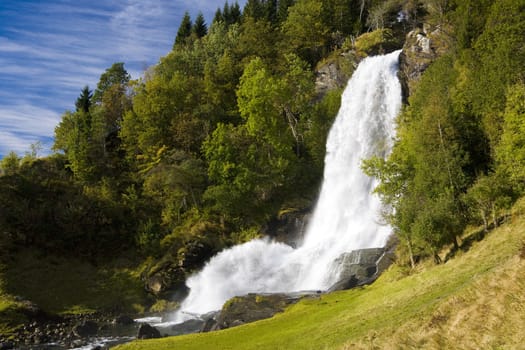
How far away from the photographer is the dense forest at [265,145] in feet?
129

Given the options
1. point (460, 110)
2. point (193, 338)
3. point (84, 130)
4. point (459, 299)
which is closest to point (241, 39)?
point (84, 130)

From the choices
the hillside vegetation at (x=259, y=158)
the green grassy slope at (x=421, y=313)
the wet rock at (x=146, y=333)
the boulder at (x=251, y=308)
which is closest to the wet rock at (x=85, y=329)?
the hillside vegetation at (x=259, y=158)

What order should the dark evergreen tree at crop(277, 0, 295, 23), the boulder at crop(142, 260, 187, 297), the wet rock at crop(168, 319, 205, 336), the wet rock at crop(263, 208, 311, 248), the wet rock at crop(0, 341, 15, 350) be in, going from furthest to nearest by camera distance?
the dark evergreen tree at crop(277, 0, 295, 23) → the wet rock at crop(263, 208, 311, 248) → the boulder at crop(142, 260, 187, 297) → the wet rock at crop(168, 319, 205, 336) → the wet rock at crop(0, 341, 15, 350)

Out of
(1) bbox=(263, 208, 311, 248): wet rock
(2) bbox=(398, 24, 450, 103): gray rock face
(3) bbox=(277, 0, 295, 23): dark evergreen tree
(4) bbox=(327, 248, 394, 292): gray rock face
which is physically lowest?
(4) bbox=(327, 248, 394, 292): gray rock face

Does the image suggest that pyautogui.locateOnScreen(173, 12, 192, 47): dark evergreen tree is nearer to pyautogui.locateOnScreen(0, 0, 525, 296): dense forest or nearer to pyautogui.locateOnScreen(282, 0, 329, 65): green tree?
pyautogui.locateOnScreen(0, 0, 525, 296): dense forest

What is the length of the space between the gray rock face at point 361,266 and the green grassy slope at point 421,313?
290cm

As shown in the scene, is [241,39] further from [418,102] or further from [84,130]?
[418,102]

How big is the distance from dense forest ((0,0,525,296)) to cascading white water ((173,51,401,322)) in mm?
2605

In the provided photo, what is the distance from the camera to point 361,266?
135 feet

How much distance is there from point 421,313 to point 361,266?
22.0 meters

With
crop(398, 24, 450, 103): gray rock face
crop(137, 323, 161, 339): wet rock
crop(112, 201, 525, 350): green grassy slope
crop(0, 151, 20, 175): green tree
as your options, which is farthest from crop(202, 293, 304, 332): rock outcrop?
crop(0, 151, 20, 175): green tree

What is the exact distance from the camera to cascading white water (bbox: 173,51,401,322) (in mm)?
48594

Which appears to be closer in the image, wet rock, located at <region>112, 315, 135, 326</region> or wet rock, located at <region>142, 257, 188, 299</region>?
wet rock, located at <region>112, 315, 135, 326</region>

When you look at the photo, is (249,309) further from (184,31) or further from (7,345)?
(184,31)
